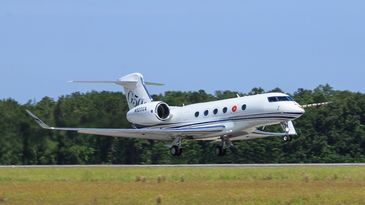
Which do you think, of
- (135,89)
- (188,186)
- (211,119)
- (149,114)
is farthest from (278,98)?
(188,186)

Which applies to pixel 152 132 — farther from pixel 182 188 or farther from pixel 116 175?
pixel 182 188

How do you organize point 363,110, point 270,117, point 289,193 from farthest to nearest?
1. point 363,110
2. point 270,117
3. point 289,193

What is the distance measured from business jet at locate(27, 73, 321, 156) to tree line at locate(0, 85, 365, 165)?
1.70 metres

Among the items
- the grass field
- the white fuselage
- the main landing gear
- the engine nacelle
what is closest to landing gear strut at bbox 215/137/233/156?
the white fuselage

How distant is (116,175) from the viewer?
1414 inches

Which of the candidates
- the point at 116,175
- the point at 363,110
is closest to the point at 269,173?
the point at 116,175

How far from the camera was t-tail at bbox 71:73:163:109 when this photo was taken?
178 ft

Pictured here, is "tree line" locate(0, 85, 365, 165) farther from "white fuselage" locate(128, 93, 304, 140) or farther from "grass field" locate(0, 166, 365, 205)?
"grass field" locate(0, 166, 365, 205)

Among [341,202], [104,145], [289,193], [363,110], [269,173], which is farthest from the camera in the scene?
[363,110]

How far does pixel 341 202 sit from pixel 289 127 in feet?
76.0

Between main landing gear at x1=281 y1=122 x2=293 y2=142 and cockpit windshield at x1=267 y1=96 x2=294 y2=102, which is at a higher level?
cockpit windshield at x1=267 y1=96 x2=294 y2=102

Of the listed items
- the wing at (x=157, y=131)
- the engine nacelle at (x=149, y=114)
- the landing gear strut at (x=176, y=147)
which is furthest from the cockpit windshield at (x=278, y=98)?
the engine nacelle at (x=149, y=114)

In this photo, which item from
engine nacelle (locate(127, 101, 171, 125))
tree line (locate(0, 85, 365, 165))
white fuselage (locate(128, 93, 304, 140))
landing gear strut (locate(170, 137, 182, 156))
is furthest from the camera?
tree line (locate(0, 85, 365, 165))

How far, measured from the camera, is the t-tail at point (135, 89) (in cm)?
5412
